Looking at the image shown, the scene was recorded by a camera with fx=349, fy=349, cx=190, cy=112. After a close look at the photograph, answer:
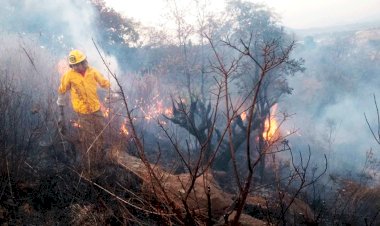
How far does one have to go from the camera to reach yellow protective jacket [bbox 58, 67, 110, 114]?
602cm

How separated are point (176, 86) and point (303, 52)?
14529mm

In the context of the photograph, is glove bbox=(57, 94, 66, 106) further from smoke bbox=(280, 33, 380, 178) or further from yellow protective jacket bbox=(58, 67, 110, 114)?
smoke bbox=(280, 33, 380, 178)

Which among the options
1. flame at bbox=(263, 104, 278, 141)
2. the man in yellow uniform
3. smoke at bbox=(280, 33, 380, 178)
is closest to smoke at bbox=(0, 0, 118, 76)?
flame at bbox=(263, 104, 278, 141)

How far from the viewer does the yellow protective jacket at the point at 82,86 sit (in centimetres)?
602

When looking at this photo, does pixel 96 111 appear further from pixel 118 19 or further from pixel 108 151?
pixel 118 19

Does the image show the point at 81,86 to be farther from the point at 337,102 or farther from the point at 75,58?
the point at 337,102

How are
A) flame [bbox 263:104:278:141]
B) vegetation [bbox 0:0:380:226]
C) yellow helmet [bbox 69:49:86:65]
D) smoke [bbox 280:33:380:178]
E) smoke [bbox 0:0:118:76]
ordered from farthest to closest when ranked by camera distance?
1. smoke [bbox 280:33:380:178]
2. smoke [bbox 0:0:118:76]
3. yellow helmet [bbox 69:49:86:65]
4. vegetation [bbox 0:0:380:226]
5. flame [bbox 263:104:278:141]

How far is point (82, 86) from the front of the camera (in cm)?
604

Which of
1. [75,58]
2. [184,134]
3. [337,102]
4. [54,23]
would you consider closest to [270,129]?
[75,58]

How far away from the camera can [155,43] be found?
18.6 metres

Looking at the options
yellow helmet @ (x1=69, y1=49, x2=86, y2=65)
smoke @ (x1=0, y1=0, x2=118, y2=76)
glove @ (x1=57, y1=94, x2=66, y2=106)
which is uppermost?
smoke @ (x1=0, y1=0, x2=118, y2=76)

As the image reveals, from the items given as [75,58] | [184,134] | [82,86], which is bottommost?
[184,134]

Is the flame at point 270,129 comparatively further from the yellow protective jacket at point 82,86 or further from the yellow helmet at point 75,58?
the yellow helmet at point 75,58

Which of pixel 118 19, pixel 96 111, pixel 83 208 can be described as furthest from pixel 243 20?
pixel 83 208
